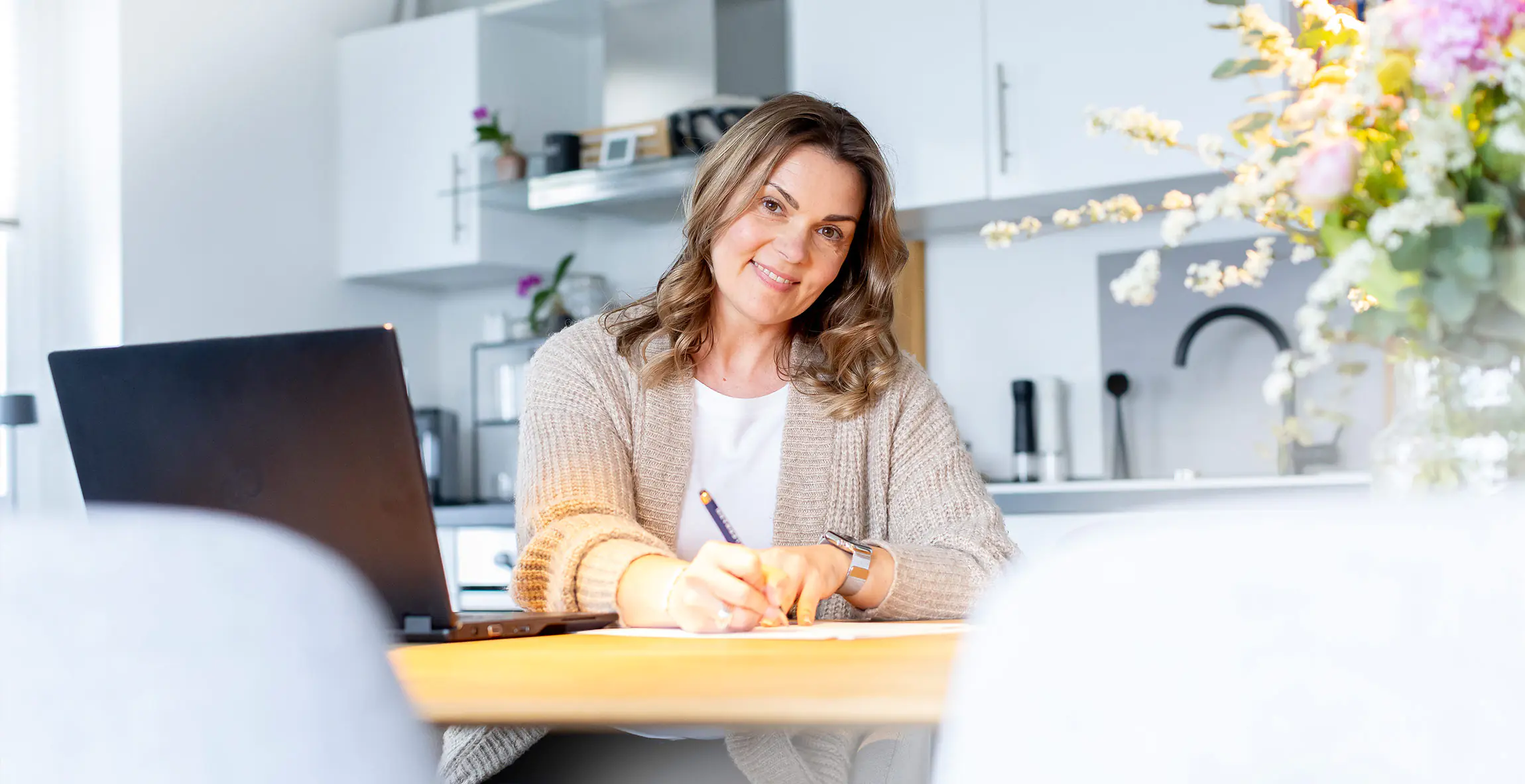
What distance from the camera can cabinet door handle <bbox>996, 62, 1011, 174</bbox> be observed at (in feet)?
10.6

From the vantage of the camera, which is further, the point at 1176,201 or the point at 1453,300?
the point at 1176,201

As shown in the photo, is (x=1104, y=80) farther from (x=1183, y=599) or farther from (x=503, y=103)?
(x=1183, y=599)

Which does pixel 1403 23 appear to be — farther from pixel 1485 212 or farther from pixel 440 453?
pixel 440 453

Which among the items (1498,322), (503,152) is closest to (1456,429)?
(1498,322)

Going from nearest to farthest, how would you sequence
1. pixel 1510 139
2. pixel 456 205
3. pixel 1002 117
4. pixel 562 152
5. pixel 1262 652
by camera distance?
pixel 1262 652, pixel 1510 139, pixel 1002 117, pixel 562 152, pixel 456 205

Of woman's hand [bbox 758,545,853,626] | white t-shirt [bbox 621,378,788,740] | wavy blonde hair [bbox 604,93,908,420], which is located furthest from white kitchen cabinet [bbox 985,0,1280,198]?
woman's hand [bbox 758,545,853,626]

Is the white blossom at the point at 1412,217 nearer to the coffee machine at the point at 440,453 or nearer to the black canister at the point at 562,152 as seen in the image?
the black canister at the point at 562,152

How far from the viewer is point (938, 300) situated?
3.70 meters

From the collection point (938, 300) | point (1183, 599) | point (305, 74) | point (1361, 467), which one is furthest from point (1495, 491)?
point (305, 74)

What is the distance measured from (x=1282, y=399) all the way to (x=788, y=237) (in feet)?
5.33

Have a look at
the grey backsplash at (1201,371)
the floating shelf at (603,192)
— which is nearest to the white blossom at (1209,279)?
the grey backsplash at (1201,371)

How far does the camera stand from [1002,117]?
3238 millimetres

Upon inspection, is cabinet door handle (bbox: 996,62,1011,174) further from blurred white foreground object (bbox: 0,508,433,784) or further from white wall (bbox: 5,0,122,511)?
blurred white foreground object (bbox: 0,508,433,784)

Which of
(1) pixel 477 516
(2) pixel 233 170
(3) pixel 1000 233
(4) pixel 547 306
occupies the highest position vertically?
(2) pixel 233 170
